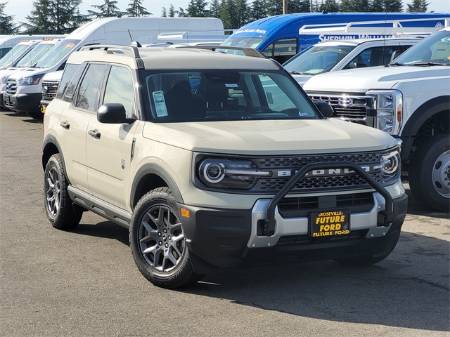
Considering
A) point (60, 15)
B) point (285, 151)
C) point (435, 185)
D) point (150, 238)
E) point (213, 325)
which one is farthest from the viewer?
point (60, 15)

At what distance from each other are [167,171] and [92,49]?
2.70 m

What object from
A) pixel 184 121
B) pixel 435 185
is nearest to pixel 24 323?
pixel 184 121

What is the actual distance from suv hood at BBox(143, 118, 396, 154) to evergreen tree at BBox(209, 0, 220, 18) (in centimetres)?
7221

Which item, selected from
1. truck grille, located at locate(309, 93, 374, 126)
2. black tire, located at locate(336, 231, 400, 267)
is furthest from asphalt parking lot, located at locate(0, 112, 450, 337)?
truck grille, located at locate(309, 93, 374, 126)

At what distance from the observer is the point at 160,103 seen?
643 cm

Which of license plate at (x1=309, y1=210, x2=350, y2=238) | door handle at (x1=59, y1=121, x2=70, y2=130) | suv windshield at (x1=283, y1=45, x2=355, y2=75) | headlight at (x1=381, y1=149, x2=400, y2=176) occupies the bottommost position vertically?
license plate at (x1=309, y1=210, x2=350, y2=238)

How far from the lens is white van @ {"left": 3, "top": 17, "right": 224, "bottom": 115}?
20047 millimetres

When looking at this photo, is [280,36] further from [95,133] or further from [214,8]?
[214,8]

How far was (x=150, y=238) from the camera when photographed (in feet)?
19.6

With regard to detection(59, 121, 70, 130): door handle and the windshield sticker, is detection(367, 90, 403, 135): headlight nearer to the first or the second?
the windshield sticker

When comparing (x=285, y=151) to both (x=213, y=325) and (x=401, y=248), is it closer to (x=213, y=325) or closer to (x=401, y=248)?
(x=213, y=325)

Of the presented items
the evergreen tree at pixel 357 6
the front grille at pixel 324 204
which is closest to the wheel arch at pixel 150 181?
the front grille at pixel 324 204

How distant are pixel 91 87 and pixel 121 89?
0.76 m

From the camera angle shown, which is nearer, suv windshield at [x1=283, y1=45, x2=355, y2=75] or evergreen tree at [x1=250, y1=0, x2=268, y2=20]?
suv windshield at [x1=283, y1=45, x2=355, y2=75]
